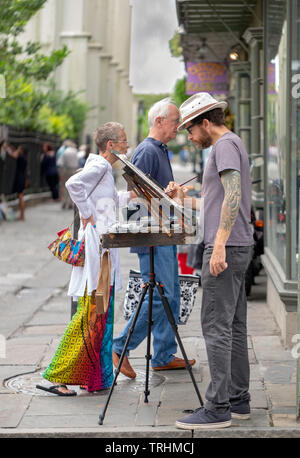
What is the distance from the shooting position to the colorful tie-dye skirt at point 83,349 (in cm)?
613

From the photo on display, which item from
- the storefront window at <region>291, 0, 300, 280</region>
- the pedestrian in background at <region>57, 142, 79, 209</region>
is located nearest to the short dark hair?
the storefront window at <region>291, 0, 300, 280</region>

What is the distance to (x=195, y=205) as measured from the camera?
572 centimetres

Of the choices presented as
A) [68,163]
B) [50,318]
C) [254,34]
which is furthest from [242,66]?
[68,163]

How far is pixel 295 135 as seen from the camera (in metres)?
7.54

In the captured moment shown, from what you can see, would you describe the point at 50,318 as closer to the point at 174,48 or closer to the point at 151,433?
the point at 151,433

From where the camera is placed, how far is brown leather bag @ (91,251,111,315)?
225 inches

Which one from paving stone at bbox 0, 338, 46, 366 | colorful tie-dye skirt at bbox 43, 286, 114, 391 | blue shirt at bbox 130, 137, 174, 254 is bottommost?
paving stone at bbox 0, 338, 46, 366

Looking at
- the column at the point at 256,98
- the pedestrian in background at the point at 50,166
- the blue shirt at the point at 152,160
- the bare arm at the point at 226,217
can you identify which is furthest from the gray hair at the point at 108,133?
the pedestrian in background at the point at 50,166

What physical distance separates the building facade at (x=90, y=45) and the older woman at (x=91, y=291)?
107 ft

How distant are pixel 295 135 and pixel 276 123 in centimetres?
152

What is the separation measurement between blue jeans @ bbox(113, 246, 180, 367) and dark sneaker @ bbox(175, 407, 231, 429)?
1.34 m

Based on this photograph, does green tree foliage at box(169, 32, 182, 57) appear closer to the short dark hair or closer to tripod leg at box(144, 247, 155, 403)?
tripod leg at box(144, 247, 155, 403)

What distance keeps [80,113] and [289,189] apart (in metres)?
35.0
